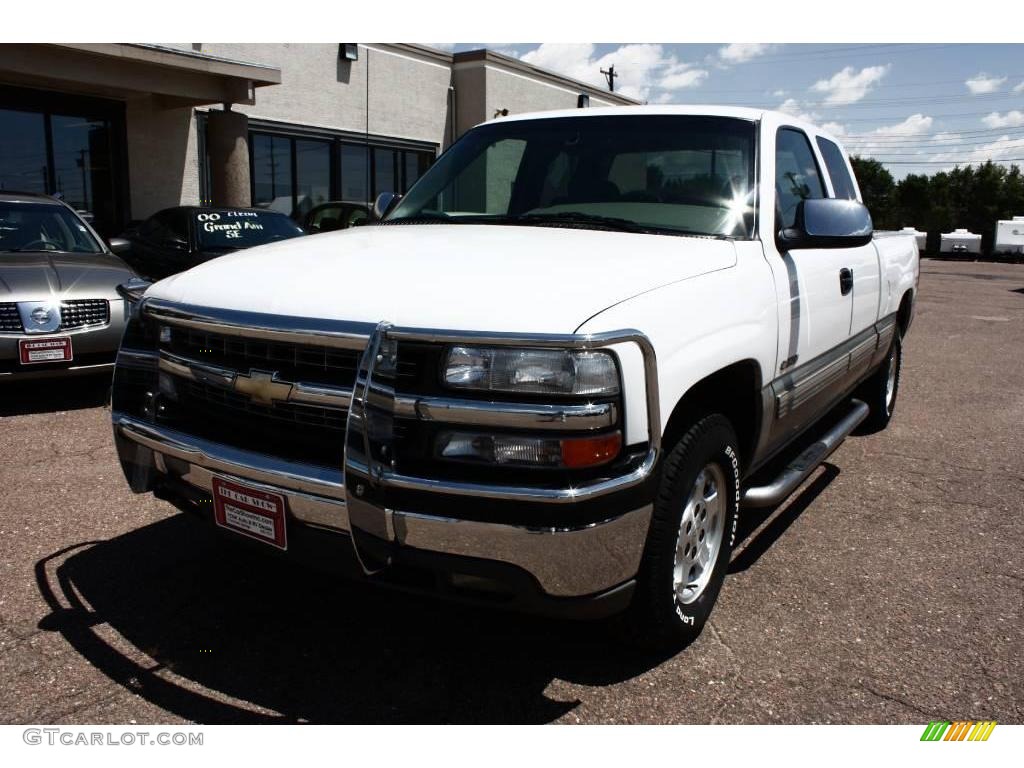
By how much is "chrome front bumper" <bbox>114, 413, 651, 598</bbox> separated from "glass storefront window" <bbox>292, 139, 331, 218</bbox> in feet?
47.6

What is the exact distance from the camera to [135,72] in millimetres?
12047

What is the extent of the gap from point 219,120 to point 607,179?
1125cm

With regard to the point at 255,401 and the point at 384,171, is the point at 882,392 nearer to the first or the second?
the point at 255,401

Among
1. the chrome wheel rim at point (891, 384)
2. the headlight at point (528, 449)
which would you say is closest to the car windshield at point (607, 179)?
the headlight at point (528, 449)

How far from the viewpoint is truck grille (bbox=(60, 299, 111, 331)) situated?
19.6 ft

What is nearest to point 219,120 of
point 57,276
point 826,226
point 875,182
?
point 57,276

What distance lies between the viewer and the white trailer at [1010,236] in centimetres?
3328

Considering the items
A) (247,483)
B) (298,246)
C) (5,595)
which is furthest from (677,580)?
(5,595)

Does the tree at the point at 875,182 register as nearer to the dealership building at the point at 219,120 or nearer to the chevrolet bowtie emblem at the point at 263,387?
the dealership building at the point at 219,120

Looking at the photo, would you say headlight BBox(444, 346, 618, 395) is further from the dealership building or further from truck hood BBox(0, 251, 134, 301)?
the dealership building

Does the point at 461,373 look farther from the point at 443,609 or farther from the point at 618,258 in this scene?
the point at 443,609

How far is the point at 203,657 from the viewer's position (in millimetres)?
2750

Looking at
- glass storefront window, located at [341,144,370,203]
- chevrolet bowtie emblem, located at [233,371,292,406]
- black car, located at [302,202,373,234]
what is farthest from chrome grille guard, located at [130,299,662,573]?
glass storefront window, located at [341,144,370,203]

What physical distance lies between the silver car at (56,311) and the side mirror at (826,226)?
4816 millimetres
